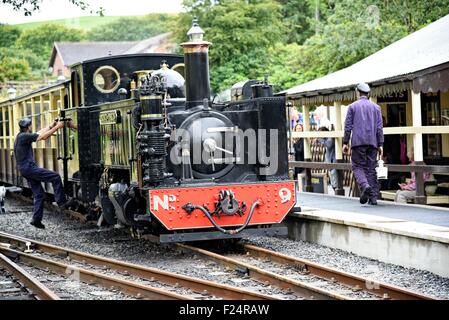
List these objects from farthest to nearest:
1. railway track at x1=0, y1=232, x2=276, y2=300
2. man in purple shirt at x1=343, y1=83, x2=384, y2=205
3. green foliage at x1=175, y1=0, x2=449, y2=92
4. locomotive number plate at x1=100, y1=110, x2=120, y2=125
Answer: green foliage at x1=175, y1=0, x2=449, y2=92 < man in purple shirt at x1=343, y1=83, x2=384, y2=205 < locomotive number plate at x1=100, y1=110, x2=120, y2=125 < railway track at x1=0, y1=232, x2=276, y2=300

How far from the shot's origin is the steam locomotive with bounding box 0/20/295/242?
11.1m

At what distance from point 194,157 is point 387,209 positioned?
3.03 meters

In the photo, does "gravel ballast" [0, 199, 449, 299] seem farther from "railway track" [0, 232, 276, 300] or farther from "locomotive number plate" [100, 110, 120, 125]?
"locomotive number plate" [100, 110, 120, 125]

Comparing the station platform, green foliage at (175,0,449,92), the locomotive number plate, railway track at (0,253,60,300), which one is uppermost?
green foliage at (175,0,449,92)

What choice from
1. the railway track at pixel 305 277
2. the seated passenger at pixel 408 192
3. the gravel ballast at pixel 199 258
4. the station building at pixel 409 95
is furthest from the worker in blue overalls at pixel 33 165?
the seated passenger at pixel 408 192

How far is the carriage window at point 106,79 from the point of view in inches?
558

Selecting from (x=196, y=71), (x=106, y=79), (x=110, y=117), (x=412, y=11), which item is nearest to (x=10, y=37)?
(x=412, y=11)

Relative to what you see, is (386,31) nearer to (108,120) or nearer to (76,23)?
(108,120)

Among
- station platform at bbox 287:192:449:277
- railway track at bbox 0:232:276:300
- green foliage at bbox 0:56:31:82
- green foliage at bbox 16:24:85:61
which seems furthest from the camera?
green foliage at bbox 16:24:85:61

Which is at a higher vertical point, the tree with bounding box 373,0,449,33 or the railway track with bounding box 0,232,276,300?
the tree with bounding box 373,0,449,33

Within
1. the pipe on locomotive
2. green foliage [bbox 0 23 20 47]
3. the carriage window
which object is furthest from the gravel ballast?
green foliage [bbox 0 23 20 47]

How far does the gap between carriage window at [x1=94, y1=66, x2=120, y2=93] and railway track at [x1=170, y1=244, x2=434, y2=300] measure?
129 inches

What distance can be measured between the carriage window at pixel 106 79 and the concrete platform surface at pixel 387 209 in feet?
11.6

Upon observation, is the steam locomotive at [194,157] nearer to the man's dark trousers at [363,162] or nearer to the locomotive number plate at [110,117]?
the locomotive number plate at [110,117]
